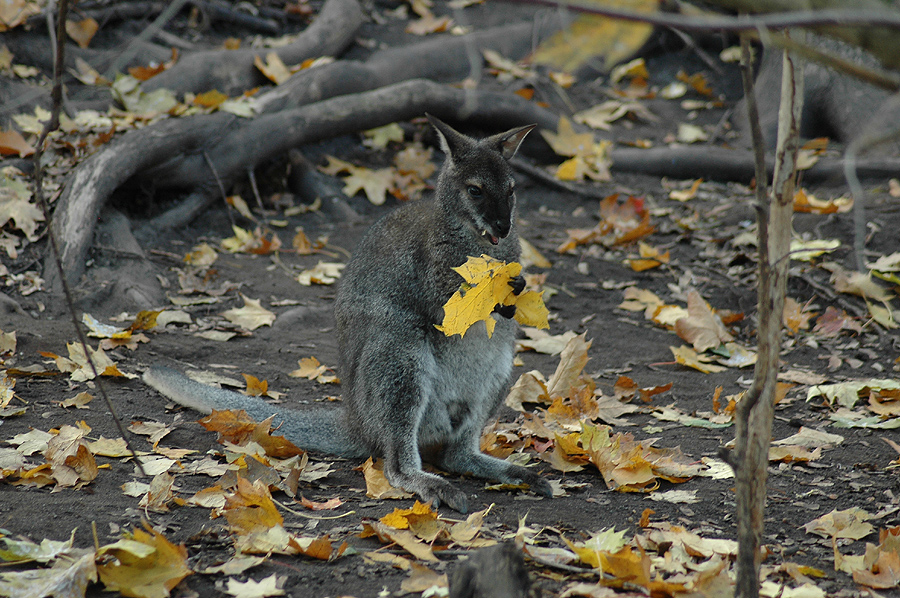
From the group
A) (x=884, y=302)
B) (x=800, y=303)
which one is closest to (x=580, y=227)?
(x=800, y=303)

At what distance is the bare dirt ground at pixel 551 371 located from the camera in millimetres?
2408

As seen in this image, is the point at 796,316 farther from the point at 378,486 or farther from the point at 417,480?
the point at 378,486

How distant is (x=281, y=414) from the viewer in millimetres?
3445

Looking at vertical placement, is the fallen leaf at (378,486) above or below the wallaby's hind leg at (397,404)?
below

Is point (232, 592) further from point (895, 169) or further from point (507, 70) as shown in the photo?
point (507, 70)

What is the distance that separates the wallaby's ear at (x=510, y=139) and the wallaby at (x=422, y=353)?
0.04ft

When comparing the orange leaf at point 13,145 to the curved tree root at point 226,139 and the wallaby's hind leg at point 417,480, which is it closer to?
the curved tree root at point 226,139

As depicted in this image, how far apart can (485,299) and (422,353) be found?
0.39m

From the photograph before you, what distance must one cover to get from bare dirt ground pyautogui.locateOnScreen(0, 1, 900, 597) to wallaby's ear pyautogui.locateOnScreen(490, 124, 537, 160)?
112 centimetres

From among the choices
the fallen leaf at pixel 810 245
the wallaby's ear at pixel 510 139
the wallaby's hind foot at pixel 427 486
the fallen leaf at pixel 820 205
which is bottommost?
the wallaby's hind foot at pixel 427 486

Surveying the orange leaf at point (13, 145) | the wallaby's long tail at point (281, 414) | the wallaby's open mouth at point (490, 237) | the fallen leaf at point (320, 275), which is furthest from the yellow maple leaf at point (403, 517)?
the orange leaf at point (13, 145)

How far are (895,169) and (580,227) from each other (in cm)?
268

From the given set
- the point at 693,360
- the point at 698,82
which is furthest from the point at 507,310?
the point at 698,82

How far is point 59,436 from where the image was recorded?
2.84m
